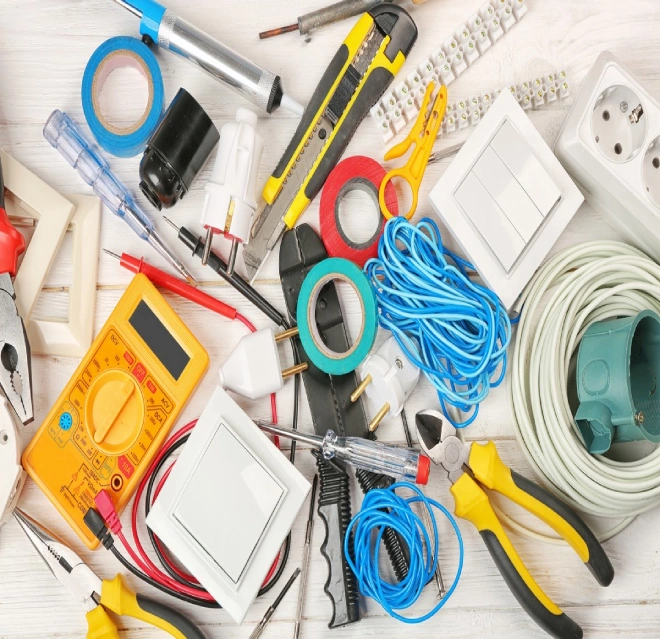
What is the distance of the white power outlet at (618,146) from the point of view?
101 cm

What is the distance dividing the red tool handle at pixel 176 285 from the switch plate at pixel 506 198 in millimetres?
332

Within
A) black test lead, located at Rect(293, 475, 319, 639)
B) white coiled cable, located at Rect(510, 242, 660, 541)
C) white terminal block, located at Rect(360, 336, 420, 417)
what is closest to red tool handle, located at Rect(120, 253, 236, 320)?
white terminal block, located at Rect(360, 336, 420, 417)

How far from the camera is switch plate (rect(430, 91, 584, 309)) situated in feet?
3.24

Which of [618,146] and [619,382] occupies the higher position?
[618,146]

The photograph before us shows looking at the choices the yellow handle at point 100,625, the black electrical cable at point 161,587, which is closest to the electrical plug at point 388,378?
the black electrical cable at point 161,587

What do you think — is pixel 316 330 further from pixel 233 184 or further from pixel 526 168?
pixel 526 168

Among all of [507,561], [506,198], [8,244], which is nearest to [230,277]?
[8,244]

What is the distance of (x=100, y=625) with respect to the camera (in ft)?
3.16

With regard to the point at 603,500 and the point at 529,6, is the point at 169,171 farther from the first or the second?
the point at 603,500

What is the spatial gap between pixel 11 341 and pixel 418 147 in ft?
2.04

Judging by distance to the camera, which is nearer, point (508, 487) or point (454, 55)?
point (508, 487)

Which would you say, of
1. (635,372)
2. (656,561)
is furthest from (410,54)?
(656,561)

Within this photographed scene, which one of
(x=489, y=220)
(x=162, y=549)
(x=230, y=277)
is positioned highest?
(x=489, y=220)

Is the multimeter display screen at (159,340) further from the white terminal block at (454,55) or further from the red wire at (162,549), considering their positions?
the white terminal block at (454,55)
